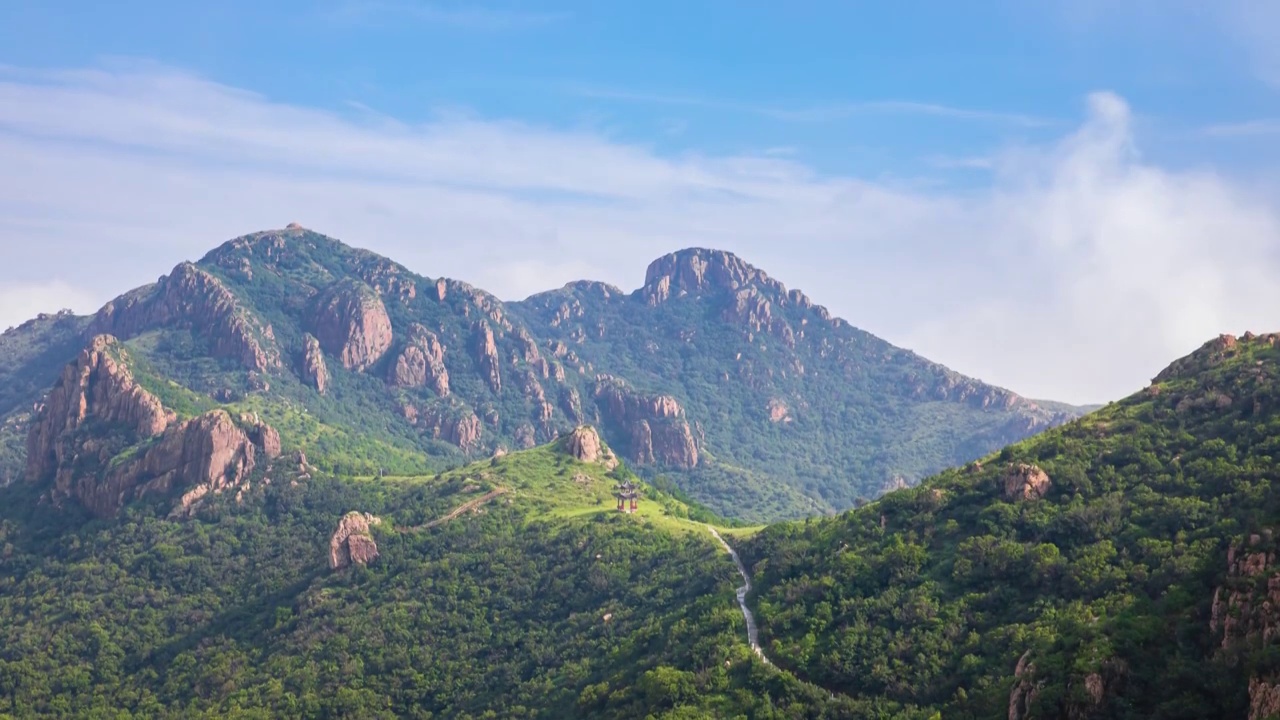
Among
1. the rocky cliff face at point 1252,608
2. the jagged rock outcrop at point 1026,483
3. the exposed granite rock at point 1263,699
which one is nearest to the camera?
the exposed granite rock at point 1263,699

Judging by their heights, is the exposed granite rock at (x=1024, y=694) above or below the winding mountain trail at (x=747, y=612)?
above

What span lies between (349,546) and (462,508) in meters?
24.6

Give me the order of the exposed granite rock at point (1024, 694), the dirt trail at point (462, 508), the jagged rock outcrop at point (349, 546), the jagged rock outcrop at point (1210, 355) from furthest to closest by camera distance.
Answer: the dirt trail at point (462, 508) < the jagged rock outcrop at point (349, 546) < the jagged rock outcrop at point (1210, 355) < the exposed granite rock at point (1024, 694)

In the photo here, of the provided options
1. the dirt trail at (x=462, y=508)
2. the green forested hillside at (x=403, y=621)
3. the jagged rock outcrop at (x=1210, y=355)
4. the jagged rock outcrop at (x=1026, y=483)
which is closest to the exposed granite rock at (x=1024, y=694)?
the green forested hillside at (x=403, y=621)

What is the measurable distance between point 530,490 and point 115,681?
76148 mm

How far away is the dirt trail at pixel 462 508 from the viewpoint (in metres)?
185

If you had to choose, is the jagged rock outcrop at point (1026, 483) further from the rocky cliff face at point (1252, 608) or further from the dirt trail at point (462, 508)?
the dirt trail at point (462, 508)

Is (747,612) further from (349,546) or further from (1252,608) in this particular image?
(349,546)

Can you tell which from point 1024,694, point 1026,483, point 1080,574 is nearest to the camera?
point 1024,694

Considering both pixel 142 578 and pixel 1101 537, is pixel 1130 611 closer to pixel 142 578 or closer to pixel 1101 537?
pixel 1101 537

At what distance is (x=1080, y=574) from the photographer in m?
91.1

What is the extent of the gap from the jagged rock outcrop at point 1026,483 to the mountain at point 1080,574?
0.17m

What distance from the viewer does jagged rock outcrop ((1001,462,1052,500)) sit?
109062 millimetres

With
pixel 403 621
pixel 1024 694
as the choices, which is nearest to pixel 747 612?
pixel 1024 694
